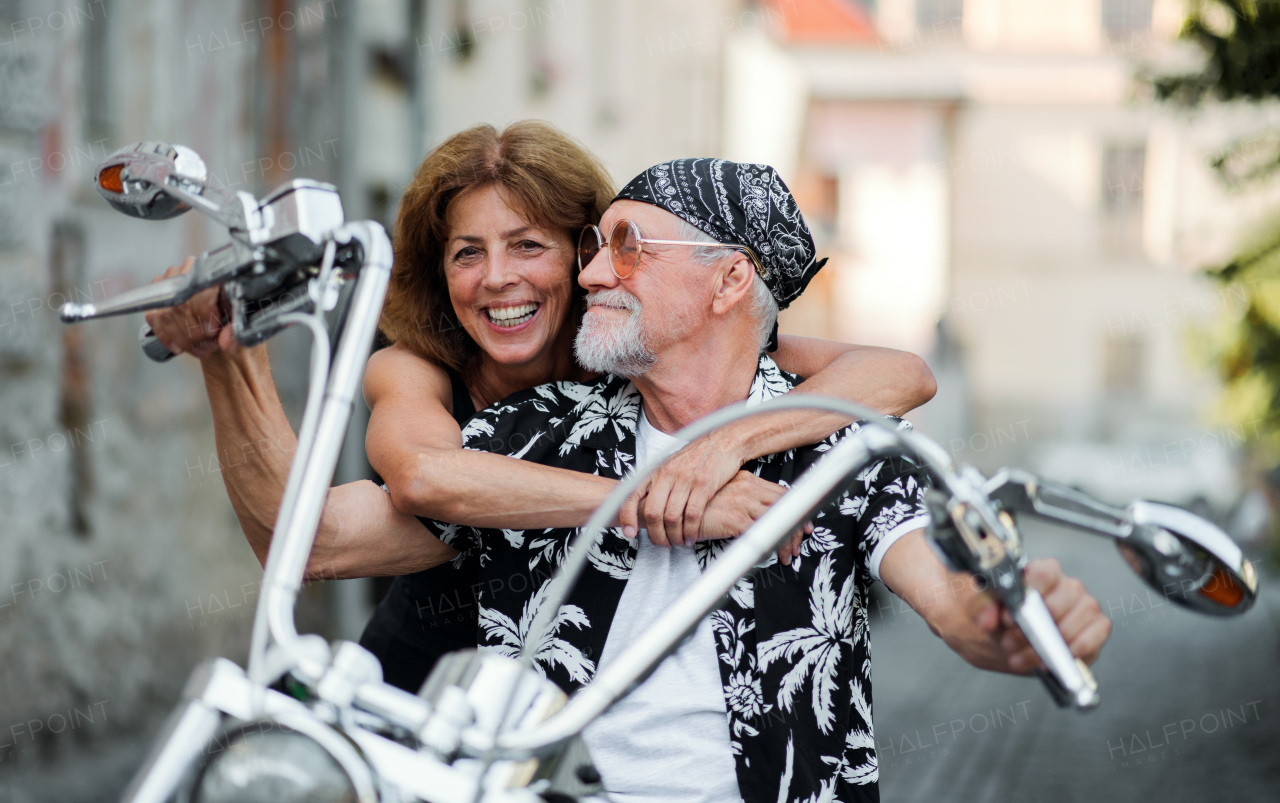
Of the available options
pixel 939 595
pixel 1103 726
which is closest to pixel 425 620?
pixel 939 595

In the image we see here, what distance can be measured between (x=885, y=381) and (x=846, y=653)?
62cm

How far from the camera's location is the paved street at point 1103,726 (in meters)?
6.46

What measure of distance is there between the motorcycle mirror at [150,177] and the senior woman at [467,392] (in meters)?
0.26

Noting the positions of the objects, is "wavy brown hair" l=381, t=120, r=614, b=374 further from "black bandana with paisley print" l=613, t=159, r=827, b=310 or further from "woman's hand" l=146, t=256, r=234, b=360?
"woman's hand" l=146, t=256, r=234, b=360

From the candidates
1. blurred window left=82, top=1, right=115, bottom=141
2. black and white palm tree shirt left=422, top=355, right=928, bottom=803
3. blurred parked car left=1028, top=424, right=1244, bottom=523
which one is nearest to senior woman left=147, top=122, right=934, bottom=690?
black and white palm tree shirt left=422, top=355, right=928, bottom=803

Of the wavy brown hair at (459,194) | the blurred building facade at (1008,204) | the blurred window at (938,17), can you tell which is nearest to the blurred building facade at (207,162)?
the wavy brown hair at (459,194)

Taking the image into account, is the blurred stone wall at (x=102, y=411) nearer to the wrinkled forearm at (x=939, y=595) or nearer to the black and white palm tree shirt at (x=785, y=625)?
the black and white palm tree shirt at (x=785, y=625)

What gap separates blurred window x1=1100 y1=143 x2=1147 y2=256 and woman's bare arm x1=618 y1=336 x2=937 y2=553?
110 feet

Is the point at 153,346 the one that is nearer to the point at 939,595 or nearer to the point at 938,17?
the point at 939,595

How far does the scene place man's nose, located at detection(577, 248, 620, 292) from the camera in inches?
93.0

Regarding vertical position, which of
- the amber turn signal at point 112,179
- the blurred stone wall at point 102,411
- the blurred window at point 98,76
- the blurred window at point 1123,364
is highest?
the blurred window at point 98,76

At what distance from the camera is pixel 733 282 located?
7.92ft

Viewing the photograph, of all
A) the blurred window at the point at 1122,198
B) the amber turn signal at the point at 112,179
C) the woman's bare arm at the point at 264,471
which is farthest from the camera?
the blurred window at the point at 1122,198

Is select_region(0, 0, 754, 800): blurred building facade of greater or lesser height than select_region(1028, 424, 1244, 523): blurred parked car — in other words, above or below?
above
